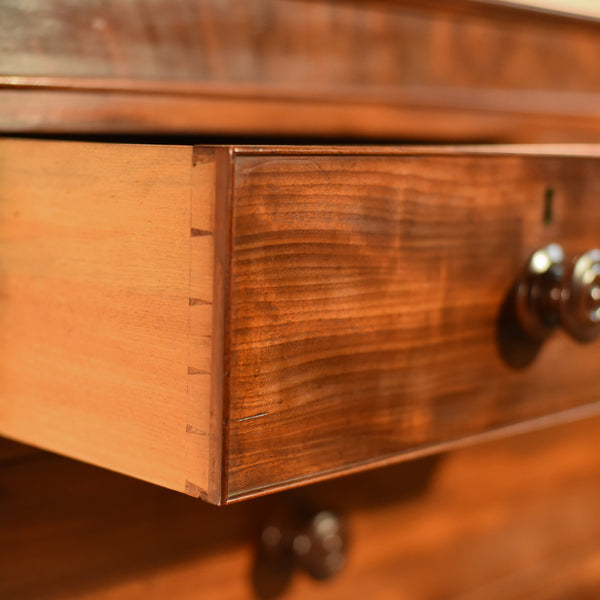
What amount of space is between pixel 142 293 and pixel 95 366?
5 cm

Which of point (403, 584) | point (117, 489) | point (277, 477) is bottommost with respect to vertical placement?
point (403, 584)

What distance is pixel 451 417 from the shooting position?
46 cm

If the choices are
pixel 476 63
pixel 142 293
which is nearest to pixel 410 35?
pixel 476 63

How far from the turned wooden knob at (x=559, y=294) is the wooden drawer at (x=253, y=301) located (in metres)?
0.01

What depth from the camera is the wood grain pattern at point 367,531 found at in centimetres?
52

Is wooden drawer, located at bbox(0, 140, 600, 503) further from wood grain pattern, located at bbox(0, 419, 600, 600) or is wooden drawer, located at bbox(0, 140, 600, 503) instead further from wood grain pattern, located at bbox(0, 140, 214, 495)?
wood grain pattern, located at bbox(0, 419, 600, 600)

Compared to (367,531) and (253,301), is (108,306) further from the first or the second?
(367,531)

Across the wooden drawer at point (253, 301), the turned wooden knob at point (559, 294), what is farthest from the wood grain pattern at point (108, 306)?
the turned wooden knob at point (559, 294)

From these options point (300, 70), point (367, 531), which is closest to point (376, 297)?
point (300, 70)

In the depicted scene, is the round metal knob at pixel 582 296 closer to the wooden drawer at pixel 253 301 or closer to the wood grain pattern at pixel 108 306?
the wooden drawer at pixel 253 301

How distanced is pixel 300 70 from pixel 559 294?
241 mm

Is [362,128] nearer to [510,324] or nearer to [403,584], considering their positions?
[510,324]

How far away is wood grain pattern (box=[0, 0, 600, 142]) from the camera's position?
1.60ft

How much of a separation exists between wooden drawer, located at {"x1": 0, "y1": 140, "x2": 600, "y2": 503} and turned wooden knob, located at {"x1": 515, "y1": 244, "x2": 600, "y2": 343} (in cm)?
1
